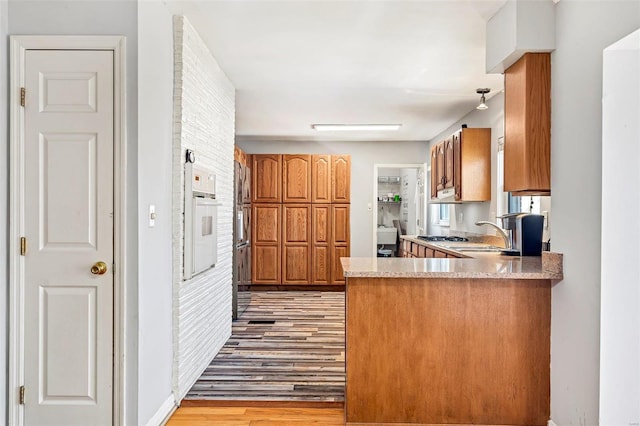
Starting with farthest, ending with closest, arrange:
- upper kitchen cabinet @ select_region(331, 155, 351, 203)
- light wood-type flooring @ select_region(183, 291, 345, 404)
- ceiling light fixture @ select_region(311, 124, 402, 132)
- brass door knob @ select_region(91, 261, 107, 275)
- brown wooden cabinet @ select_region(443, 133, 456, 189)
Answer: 1. upper kitchen cabinet @ select_region(331, 155, 351, 203)
2. ceiling light fixture @ select_region(311, 124, 402, 132)
3. brown wooden cabinet @ select_region(443, 133, 456, 189)
4. light wood-type flooring @ select_region(183, 291, 345, 404)
5. brass door knob @ select_region(91, 261, 107, 275)

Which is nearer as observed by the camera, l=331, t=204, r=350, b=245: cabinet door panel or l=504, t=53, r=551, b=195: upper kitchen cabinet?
l=504, t=53, r=551, b=195: upper kitchen cabinet

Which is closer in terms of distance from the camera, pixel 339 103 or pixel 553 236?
pixel 553 236

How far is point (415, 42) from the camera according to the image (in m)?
3.05

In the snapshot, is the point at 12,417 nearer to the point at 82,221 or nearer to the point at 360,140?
the point at 82,221

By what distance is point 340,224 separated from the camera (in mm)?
6840

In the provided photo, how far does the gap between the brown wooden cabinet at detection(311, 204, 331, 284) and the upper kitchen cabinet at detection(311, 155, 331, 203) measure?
0.42 ft

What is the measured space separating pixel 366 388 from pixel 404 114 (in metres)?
3.68

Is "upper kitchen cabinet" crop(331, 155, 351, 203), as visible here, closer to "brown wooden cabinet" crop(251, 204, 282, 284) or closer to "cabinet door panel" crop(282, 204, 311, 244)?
"cabinet door panel" crop(282, 204, 311, 244)

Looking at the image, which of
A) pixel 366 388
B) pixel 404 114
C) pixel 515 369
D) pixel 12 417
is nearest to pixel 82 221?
pixel 12 417

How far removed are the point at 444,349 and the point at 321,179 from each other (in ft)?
15.3

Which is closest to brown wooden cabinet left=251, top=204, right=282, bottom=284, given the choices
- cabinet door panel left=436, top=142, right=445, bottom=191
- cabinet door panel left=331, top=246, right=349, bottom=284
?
cabinet door panel left=331, top=246, right=349, bottom=284

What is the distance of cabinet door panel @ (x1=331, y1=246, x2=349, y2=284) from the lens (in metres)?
6.78

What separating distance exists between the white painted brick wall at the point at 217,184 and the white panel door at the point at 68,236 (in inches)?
22.2

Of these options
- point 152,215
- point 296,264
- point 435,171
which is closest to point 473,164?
point 435,171
